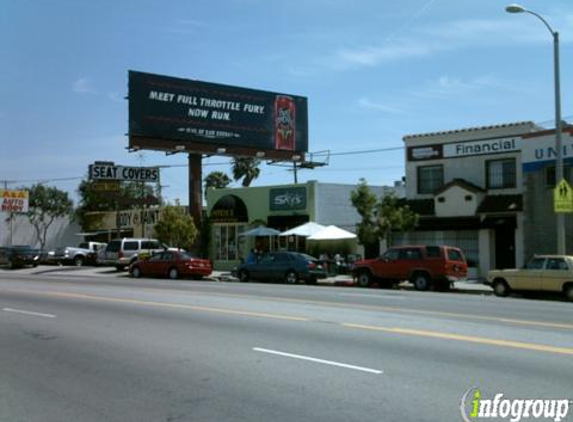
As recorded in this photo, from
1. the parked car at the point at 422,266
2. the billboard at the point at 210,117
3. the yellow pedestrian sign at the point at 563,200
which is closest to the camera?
the yellow pedestrian sign at the point at 563,200

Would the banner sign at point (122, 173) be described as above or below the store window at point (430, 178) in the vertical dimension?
above

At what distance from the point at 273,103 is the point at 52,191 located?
29.9 meters

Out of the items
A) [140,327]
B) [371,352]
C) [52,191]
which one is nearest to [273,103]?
[52,191]

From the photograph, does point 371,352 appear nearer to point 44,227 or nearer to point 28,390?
point 28,390

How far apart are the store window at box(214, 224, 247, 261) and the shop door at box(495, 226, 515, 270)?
16.3 metres

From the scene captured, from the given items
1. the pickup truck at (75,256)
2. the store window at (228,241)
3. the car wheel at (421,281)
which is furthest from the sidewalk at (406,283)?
the pickup truck at (75,256)

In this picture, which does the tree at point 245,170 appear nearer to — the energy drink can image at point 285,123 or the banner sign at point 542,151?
the energy drink can image at point 285,123

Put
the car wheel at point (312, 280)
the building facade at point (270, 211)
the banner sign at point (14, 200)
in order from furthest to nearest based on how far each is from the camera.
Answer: the banner sign at point (14, 200)
the building facade at point (270, 211)
the car wheel at point (312, 280)

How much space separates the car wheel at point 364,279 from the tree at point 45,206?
45.3 m

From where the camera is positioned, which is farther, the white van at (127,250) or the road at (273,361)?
the white van at (127,250)

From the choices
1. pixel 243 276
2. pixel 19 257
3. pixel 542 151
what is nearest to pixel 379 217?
pixel 243 276

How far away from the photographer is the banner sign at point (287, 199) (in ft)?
129

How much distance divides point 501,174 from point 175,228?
17744 mm

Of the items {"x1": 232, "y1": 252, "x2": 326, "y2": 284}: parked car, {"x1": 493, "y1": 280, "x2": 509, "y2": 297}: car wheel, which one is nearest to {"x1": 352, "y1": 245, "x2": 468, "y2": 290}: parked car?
{"x1": 493, "y1": 280, "x2": 509, "y2": 297}: car wheel
